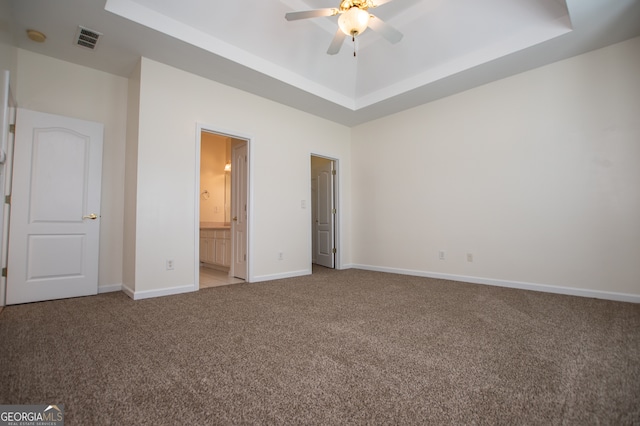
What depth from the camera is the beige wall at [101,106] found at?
3.30m

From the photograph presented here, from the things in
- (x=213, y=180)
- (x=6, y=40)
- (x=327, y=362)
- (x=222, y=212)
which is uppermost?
(x=6, y=40)

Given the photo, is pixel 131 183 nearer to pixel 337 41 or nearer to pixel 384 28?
pixel 337 41

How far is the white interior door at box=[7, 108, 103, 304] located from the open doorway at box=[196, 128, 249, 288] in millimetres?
1232

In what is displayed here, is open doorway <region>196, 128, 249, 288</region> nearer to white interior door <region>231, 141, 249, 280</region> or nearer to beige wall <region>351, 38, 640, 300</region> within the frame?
white interior door <region>231, 141, 249, 280</region>

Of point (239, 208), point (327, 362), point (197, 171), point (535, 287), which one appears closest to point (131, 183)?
point (197, 171)

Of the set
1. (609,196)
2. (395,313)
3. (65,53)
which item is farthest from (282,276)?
(609,196)

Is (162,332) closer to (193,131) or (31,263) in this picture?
(31,263)

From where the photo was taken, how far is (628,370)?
5.23 feet

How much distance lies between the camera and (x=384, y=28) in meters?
2.85

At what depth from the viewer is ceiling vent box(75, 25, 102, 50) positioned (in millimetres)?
2953

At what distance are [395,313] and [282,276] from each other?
7.50 feet
